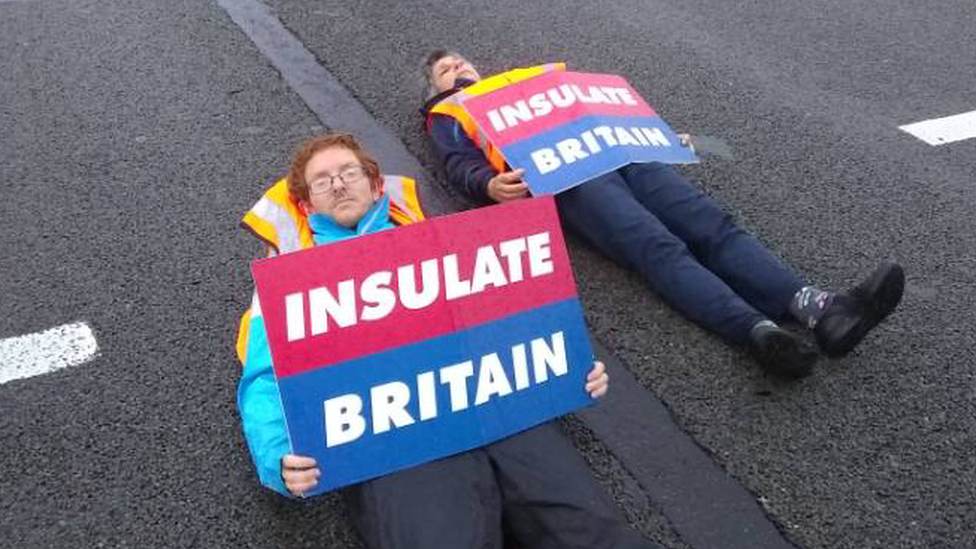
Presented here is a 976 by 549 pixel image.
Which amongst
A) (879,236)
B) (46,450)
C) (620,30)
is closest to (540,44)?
(620,30)

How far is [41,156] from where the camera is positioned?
133 inches

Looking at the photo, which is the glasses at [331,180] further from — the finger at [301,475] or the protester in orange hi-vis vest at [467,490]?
the finger at [301,475]

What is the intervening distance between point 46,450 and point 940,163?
10.6 feet

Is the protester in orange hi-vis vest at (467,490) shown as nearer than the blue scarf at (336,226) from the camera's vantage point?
Yes

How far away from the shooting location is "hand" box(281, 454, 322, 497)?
5.79 ft

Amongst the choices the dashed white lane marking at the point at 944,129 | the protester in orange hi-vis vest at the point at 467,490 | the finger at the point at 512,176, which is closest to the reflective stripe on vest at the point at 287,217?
the protester in orange hi-vis vest at the point at 467,490

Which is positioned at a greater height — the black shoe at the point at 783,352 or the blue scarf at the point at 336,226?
the blue scarf at the point at 336,226

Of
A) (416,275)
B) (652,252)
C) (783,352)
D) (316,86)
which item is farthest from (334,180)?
(316,86)

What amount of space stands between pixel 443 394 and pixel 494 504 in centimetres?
24

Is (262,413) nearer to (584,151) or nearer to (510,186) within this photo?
(510,186)

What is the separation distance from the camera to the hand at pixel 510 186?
8.86 ft

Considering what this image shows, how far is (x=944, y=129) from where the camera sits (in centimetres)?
379

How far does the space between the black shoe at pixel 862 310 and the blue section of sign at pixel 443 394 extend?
0.80 meters

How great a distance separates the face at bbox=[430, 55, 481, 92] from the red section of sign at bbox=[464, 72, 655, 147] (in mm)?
478
